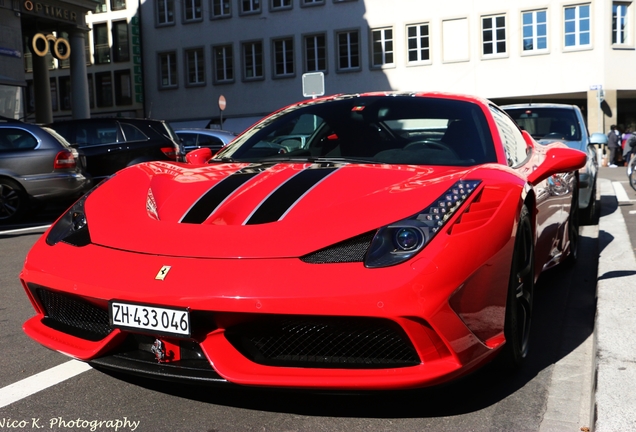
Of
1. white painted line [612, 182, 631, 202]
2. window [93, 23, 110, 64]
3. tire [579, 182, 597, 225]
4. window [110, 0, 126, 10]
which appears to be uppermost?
window [110, 0, 126, 10]

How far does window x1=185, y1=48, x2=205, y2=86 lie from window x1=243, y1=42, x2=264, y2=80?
2638 millimetres

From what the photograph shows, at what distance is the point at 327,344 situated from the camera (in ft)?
9.75

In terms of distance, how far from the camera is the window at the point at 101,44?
4728cm

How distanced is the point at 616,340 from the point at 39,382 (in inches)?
99.0

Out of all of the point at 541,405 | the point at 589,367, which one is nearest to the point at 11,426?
the point at 541,405

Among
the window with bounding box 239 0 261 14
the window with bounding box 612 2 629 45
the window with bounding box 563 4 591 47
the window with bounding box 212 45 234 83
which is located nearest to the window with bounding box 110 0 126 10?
the window with bounding box 212 45 234 83

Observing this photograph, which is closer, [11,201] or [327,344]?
[327,344]

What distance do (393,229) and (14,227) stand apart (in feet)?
30.4

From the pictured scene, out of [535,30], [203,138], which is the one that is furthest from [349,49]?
[203,138]

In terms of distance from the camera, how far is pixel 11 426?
3.02m

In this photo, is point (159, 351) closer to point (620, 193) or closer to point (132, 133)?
point (132, 133)

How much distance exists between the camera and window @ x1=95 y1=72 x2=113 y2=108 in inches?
1875

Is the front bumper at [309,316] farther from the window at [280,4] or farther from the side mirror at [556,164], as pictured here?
the window at [280,4]

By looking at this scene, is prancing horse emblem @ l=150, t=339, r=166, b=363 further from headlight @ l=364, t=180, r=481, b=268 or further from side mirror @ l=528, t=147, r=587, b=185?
side mirror @ l=528, t=147, r=587, b=185
